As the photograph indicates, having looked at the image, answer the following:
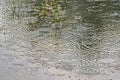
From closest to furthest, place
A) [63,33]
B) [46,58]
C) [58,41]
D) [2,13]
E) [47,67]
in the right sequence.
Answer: [47,67] < [46,58] < [58,41] < [63,33] < [2,13]

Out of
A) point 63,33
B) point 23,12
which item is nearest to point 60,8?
point 23,12

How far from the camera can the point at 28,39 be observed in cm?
1216

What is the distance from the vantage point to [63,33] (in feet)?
41.8

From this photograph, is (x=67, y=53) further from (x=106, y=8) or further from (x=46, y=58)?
(x=106, y=8)

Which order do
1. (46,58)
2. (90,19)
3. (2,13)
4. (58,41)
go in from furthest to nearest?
(2,13) < (90,19) < (58,41) < (46,58)

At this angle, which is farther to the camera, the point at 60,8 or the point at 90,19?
the point at 60,8

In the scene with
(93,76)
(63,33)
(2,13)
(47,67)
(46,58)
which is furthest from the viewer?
(2,13)

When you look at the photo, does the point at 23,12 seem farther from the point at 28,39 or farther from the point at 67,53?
the point at 67,53

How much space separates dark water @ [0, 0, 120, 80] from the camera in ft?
31.3

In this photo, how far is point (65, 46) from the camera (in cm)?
1145

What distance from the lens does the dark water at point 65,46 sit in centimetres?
954

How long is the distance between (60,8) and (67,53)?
211 inches

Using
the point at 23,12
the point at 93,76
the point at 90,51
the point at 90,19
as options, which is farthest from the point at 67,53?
the point at 23,12

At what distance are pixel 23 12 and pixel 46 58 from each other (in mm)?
5340
